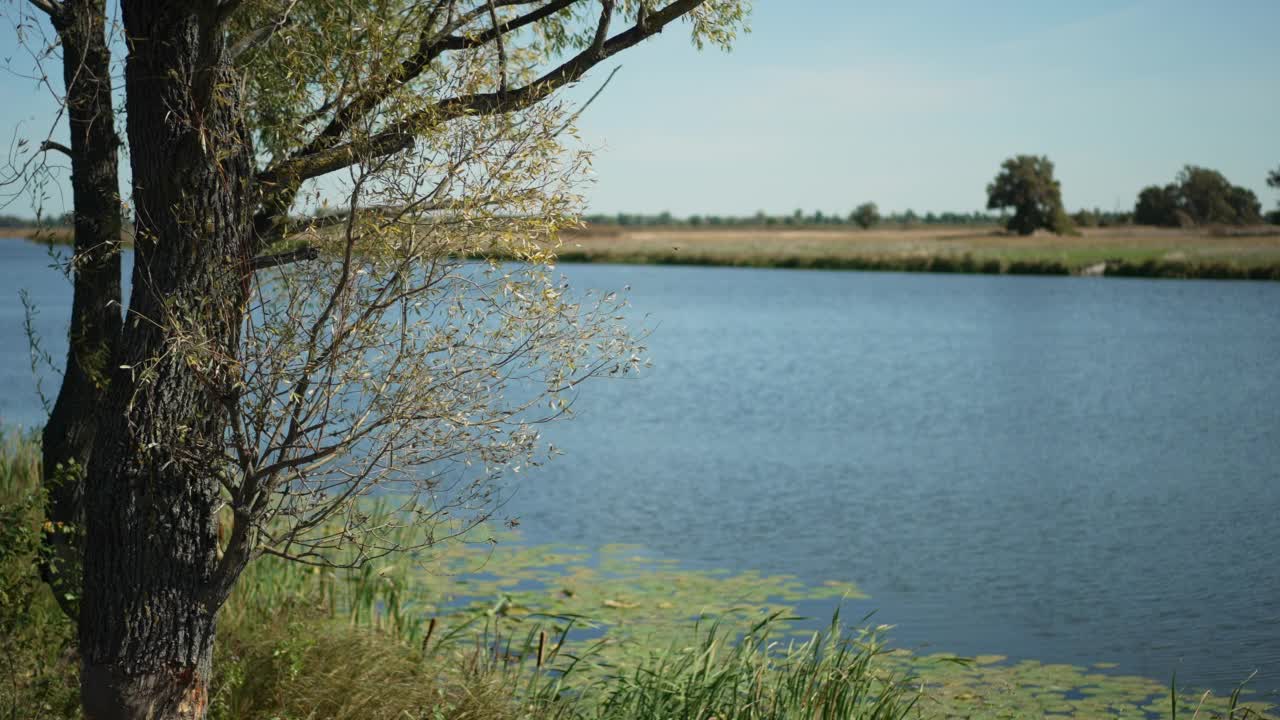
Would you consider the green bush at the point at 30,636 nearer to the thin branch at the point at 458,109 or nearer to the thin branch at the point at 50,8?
the thin branch at the point at 458,109

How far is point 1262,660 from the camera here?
28.3ft

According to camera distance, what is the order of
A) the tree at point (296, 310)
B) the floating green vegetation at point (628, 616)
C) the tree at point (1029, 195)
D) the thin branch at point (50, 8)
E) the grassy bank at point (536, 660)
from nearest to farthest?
the tree at point (296, 310) → the grassy bank at point (536, 660) → the thin branch at point (50, 8) → the floating green vegetation at point (628, 616) → the tree at point (1029, 195)

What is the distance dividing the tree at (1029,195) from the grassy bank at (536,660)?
96501 millimetres

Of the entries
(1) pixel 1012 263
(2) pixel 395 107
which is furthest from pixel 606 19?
(1) pixel 1012 263

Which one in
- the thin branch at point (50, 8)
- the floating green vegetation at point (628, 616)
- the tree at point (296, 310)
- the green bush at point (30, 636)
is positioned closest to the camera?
the tree at point (296, 310)

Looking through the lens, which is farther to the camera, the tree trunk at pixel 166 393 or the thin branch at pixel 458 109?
the tree trunk at pixel 166 393

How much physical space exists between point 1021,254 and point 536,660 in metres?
69.5

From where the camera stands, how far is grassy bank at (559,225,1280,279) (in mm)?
59000

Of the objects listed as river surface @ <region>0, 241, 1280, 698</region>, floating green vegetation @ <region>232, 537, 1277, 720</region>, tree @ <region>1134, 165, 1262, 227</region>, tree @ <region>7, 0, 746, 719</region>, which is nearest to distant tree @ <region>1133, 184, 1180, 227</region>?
tree @ <region>1134, 165, 1262, 227</region>

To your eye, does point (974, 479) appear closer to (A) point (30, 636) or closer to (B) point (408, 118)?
(A) point (30, 636)

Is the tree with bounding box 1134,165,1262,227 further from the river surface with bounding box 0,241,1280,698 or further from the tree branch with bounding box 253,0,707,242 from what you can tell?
the tree branch with bounding box 253,0,707,242

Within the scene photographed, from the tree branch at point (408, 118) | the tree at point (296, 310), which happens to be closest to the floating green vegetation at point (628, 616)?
the tree at point (296, 310)

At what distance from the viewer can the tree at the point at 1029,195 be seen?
100 m

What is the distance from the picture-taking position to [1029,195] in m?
101
